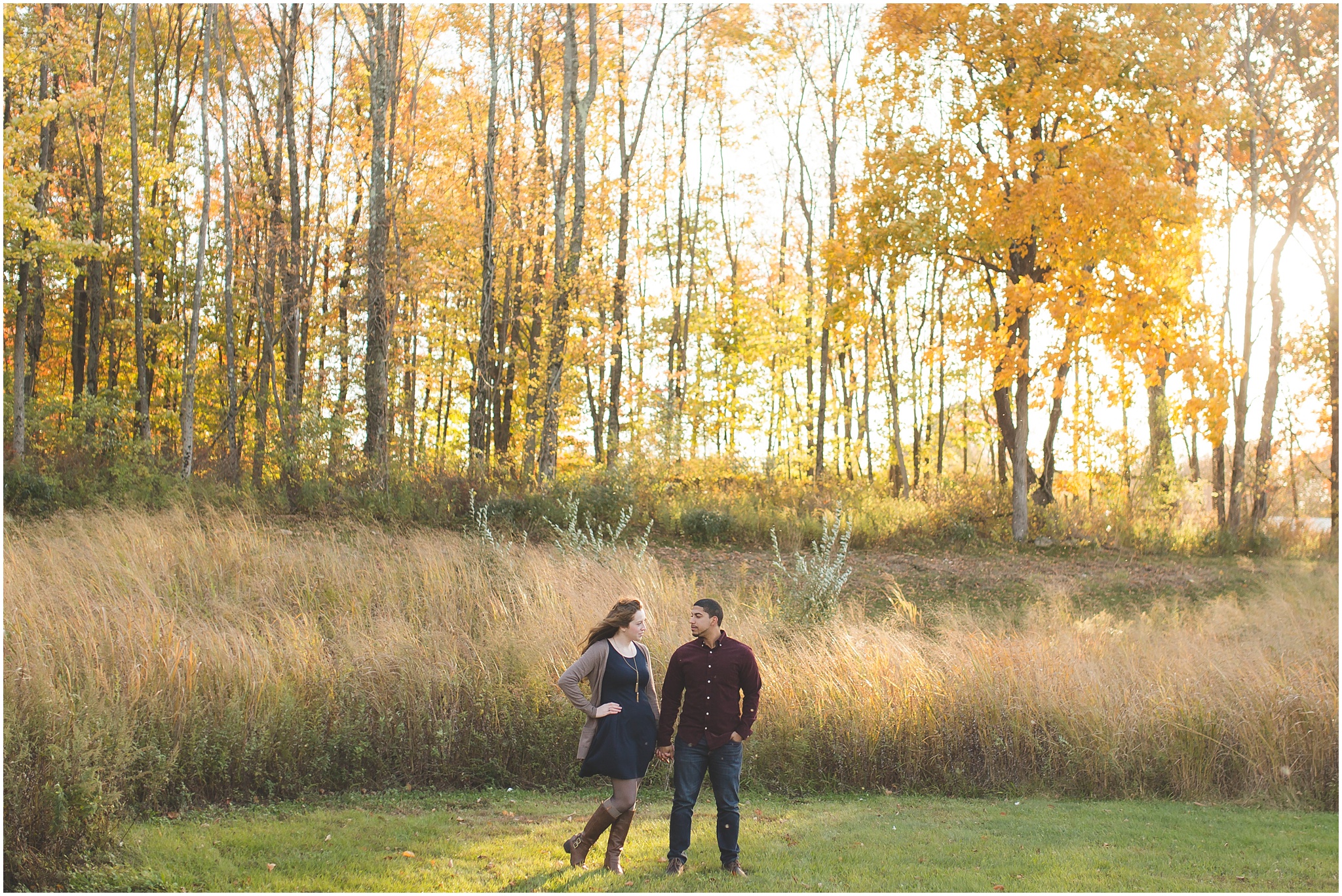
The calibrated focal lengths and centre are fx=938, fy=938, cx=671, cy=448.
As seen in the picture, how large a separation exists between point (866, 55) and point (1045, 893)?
50.7ft

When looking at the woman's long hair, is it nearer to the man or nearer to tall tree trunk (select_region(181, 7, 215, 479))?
the man

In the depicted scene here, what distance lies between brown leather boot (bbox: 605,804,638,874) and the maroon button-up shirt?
463 mm

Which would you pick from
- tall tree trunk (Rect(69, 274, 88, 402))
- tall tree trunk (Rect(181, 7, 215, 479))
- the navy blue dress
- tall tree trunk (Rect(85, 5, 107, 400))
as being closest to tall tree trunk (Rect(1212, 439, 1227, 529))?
the navy blue dress

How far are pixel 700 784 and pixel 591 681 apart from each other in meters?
0.90

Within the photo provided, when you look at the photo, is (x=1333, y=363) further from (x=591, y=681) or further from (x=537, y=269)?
(x=591, y=681)

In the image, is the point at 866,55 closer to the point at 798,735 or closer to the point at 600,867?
the point at 798,735

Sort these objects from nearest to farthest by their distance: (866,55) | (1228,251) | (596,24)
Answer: (866,55), (596,24), (1228,251)

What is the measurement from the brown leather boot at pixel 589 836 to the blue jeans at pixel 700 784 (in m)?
0.41

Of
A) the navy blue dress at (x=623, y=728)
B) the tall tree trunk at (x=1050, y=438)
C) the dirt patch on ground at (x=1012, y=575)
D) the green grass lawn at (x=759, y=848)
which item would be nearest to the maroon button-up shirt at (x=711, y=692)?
the navy blue dress at (x=623, y=728)

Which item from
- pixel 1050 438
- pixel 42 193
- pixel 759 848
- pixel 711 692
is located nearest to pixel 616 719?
pixel 711 692

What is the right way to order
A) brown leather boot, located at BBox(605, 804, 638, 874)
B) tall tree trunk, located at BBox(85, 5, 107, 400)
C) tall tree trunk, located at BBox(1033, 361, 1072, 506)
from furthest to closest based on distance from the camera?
tall tree trunk, located at BBox(85, 5, 107, 400) < tall tree trunk, located at BBox(1033, 361, 1072, 506) < brown leather boot, located at BBox(605, 804, 638, 874)

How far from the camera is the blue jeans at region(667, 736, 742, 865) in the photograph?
567 cm

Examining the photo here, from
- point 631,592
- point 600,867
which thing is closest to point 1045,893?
point 600,867

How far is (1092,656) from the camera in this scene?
9391mm
